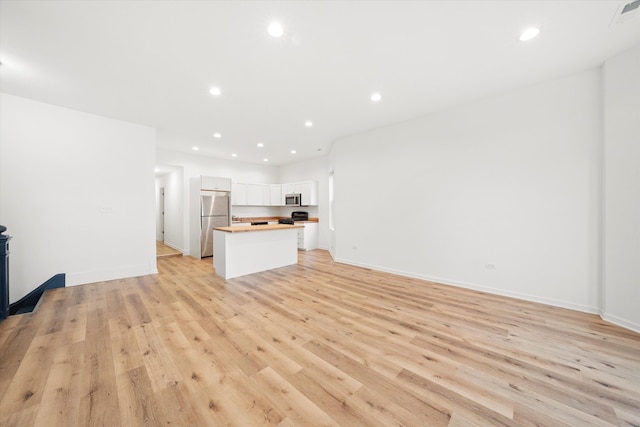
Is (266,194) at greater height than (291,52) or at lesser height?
lesser

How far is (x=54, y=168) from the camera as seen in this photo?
362cm

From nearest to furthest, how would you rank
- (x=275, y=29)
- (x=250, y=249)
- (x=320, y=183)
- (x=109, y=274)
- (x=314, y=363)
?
(x=314, y=363) → (x=275, y=29) → (x=109, y=274) → (x=250, y=249) → (x=320, y=183)

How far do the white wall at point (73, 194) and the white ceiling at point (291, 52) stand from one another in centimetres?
40

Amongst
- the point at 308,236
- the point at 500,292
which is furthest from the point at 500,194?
the point at 308,236

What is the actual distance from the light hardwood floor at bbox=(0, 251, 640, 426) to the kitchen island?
3.41 ft

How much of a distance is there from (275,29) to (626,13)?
313cm

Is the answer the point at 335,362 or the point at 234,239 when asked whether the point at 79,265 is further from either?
the point at 335,362

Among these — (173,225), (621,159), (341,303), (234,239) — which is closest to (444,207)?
(621,159)

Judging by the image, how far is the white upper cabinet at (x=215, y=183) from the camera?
243 inches

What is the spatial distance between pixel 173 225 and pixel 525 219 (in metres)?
8.81

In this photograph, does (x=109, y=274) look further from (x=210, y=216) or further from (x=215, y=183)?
(x=215, y=183)

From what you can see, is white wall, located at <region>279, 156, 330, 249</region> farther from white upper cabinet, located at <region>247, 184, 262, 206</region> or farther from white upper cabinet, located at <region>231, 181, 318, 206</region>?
white upper cabinet, located at <region>247, 184, 262, 206</region>

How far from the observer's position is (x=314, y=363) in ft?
6.14

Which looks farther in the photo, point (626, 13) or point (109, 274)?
point (109, 274)
